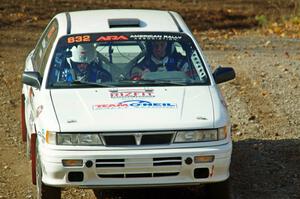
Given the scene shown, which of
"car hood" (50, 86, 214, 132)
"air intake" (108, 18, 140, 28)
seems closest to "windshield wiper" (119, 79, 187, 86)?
"car hood" (50, 86, 214, 132)

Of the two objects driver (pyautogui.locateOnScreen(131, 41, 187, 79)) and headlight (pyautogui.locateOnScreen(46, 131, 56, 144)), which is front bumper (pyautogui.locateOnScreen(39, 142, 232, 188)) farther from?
driver (pyautogui.locateOnScreen(131, 41, 187, 79))

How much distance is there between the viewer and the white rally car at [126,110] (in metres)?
6.84

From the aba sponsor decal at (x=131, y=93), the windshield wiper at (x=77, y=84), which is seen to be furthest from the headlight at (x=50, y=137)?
the windshield wiper at (x=77, y=84)

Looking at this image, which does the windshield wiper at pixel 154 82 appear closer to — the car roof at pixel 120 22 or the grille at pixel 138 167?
the car roof at pixel 120 22

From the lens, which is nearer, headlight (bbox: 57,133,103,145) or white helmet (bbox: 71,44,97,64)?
headlight (bbox: 57,133,103,145)

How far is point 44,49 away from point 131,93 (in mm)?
1656

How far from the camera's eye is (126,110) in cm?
718

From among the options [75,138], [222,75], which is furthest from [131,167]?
[222,75]

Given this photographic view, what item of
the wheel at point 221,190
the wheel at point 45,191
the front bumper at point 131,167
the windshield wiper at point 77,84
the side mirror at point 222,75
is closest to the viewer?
the front bumper at point 131,167

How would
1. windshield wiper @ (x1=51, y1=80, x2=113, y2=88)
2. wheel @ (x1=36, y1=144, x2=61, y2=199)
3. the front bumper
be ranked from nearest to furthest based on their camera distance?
the front bumper < wheel @ (x1=36, y1=144, x2=61, y2=199) < windshield wiper @ (x1=51, y1=80, x2=113, y2=88)

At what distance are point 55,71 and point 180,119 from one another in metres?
1.51

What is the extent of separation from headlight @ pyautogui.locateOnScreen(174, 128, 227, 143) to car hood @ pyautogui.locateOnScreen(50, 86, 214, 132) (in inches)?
1.9

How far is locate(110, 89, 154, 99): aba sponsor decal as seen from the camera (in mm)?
7492

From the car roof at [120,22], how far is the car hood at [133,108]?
0.91 meters
